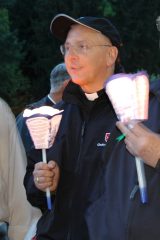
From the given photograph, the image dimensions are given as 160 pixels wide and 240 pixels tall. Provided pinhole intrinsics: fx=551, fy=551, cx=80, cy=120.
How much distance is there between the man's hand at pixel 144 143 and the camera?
7.78ft

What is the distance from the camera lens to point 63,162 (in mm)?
3400

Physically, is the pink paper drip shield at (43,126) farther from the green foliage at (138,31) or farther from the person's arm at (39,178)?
the green foliage at (138,31)

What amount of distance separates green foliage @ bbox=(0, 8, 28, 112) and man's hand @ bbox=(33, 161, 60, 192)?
3117cm

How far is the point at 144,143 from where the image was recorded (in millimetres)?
2371

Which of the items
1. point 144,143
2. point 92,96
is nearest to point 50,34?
point 92,96

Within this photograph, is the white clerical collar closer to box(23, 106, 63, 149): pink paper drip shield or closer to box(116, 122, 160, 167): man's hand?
box(23, 106, 63, 149): pink paper drip shield

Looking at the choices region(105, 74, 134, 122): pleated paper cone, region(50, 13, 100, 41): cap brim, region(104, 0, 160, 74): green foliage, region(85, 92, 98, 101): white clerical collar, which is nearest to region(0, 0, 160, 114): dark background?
region(104, 0, 160, 74): green foliage

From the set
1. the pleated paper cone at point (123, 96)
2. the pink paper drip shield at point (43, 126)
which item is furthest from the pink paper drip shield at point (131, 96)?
the pink paper drip shield at point (43, 126)

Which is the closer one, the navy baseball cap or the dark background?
the navy baseball cap

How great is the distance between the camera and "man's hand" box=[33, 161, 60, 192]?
Answer: 326cm

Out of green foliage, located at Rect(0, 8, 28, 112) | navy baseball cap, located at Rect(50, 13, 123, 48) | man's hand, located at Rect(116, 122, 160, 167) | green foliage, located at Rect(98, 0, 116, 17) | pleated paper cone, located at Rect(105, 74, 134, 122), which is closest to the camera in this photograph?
man's hand, located at Rect(116, 122, 160, 167)

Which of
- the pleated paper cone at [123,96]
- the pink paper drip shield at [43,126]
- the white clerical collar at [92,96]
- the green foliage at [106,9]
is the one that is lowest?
the green foliage at [106,9]

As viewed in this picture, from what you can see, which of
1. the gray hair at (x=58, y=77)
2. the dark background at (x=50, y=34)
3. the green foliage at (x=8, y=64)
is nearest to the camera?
the gray hair at (x=58, y=77)

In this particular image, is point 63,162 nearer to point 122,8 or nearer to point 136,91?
point 136,91
